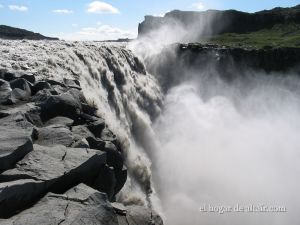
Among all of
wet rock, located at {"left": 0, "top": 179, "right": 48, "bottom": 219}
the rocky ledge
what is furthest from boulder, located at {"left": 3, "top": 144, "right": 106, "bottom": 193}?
wet rock, located at {"left": 0, "top": 179, "right": 48, "bottom": 219}

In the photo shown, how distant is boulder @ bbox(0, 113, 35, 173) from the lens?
12312 mm

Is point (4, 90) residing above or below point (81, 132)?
above

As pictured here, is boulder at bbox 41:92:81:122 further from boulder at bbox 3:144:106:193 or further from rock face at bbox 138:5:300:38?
rock face at bbox 138:5:300:38

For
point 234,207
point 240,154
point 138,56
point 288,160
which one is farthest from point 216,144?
point 138,56

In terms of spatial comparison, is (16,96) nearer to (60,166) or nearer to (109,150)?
(109,150)

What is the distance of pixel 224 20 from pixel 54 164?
119m

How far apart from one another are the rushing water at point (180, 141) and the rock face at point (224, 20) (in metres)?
69.8

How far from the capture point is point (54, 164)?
13211 mm

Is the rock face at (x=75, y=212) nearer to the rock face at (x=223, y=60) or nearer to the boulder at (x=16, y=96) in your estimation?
the boulder at (x=16, y=96)

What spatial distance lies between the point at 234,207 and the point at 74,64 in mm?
17163

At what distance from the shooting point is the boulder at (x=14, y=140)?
485 inches

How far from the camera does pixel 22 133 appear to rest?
13883mm

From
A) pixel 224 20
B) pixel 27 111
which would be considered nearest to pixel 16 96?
pixel 27 111

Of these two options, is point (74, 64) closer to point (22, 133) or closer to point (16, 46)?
point (16, 46)
